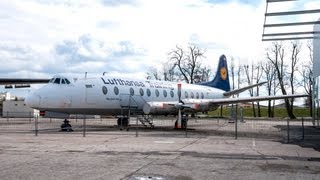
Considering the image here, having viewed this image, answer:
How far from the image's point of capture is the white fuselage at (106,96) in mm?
25297

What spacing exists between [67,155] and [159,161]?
295cm

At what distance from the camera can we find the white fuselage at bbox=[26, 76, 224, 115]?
2530 centimetres

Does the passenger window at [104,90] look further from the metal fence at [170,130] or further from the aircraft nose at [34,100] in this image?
the aircraft nose at [34,100]

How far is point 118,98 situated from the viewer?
1163 inches

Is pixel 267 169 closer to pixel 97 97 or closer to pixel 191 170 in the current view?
pixel 191 170

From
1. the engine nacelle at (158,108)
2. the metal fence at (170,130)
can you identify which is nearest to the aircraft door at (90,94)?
the metal fence at (170,130)

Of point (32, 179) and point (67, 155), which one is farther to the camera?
point (67, 155)

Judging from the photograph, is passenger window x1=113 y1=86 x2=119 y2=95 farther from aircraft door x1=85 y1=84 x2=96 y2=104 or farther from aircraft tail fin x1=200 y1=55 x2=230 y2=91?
aircraft tail fin x1=200 y1=55 x2=230 y2=91

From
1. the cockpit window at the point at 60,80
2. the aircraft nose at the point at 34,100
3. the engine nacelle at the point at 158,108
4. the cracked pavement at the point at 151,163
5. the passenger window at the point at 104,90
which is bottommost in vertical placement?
the cracked pavement at the point at 151,163

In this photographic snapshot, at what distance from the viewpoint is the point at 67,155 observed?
13289 millimetres

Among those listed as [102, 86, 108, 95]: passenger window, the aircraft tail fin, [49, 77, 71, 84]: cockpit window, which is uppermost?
the aircraft tail fin

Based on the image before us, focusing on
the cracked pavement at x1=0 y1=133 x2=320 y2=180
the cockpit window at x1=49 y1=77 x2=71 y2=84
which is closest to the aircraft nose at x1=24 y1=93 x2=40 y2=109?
the cockpit window at x1=49 y1=77 x2=71 y2=84

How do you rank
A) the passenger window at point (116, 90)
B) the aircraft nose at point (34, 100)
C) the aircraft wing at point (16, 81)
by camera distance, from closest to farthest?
the aircraft nose at point (34, 100) → the passenger window at point (116, 90) → the aircraft wing at point (16, 81)

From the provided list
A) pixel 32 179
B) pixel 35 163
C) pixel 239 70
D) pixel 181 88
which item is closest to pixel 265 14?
pixel 35 163
